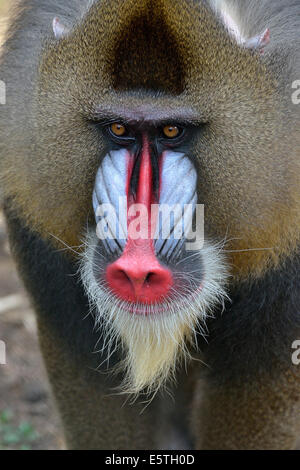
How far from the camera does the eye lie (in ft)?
9.06

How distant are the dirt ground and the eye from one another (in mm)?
1618

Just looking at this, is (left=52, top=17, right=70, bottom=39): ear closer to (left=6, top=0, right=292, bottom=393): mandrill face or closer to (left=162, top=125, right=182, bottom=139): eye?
(left=6, top=0, right=292, bottom=393): mandrill face

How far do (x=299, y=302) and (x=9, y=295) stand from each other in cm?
291

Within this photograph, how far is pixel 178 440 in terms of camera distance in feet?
13.9

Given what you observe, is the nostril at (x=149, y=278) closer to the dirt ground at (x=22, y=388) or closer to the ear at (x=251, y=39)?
the ear at (x=251, y=39)

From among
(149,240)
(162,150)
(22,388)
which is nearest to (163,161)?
(162,150)

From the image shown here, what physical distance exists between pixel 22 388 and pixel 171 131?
101 inches

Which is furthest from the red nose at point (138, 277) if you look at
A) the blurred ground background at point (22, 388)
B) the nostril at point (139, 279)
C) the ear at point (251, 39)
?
the blurred ground background at point (22, 388)

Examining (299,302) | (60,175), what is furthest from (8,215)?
(299,302)

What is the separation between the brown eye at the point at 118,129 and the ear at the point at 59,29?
1.19 ft

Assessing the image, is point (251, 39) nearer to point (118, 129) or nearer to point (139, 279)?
point (118, 129)

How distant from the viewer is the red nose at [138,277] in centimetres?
256

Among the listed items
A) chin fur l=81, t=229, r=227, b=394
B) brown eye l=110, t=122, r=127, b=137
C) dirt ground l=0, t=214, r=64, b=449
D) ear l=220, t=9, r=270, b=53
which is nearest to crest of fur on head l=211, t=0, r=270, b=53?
ear l=220, t=9, r=270, b=53

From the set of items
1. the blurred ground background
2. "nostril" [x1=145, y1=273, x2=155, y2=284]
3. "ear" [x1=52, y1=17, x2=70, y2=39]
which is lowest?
the blurred ground background
